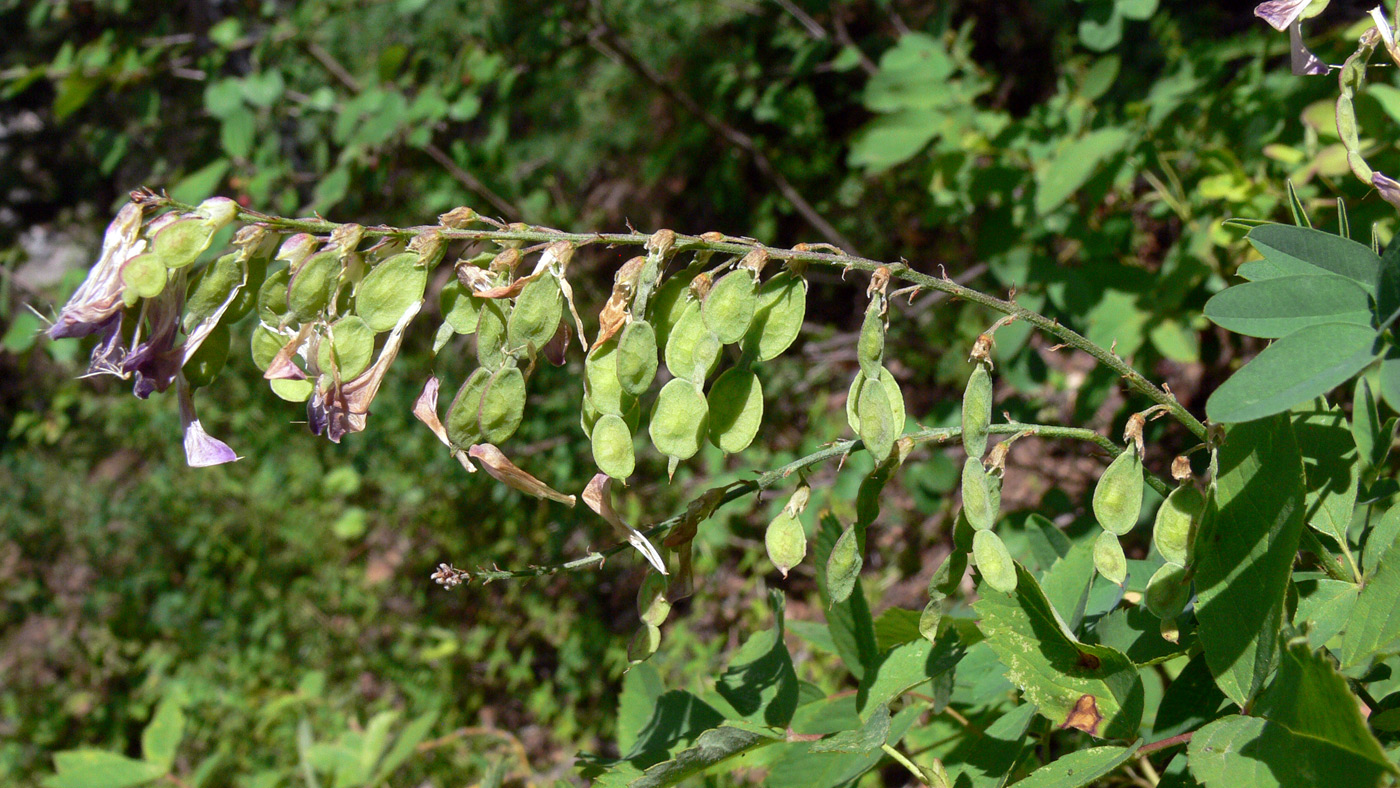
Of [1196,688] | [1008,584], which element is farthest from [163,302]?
[1196,688]

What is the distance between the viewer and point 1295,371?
2.17ft

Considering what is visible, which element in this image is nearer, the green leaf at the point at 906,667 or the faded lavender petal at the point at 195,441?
the faded lavender petal at the point at 195,441

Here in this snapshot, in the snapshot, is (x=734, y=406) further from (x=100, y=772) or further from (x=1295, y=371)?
(x=100, y=772)

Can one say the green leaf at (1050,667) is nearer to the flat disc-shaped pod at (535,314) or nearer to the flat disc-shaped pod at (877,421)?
the flat disc-shaped pod at (877,421)

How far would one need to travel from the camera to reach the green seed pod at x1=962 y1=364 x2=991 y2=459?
784 mm

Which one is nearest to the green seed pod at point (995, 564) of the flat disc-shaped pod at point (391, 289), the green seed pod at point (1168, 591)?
the green seed pod at point (1168, 591)

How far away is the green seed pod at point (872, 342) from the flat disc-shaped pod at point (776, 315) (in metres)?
0.06

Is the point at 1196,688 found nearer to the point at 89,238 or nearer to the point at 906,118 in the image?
the point at 906,118

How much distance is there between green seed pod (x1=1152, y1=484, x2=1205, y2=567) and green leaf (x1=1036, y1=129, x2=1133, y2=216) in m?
1.04

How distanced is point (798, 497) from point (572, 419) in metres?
2.41

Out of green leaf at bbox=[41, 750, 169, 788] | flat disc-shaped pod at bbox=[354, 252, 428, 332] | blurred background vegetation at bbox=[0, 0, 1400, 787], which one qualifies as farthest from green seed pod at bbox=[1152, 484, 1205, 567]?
green leaf at bbox=[41, 750, 169, 788]

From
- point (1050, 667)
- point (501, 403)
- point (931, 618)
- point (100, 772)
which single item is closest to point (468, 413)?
point (501, 403)

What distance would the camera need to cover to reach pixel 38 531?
14.2 ft

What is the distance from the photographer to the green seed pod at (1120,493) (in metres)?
0.78
